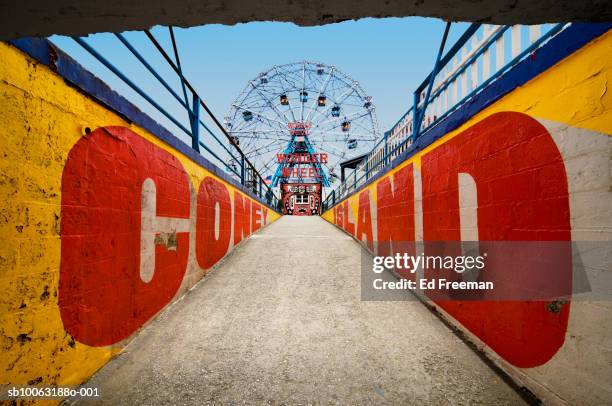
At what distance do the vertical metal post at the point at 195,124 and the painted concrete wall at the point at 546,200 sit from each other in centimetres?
388

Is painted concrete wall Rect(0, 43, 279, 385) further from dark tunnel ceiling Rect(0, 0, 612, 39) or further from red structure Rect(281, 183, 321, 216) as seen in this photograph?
red structure Rect(281, 183, 321, 216)

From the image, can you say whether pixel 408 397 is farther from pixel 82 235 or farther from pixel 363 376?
pixel 82 235

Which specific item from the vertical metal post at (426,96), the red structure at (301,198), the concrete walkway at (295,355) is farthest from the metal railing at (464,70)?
the red structure at (301,198)

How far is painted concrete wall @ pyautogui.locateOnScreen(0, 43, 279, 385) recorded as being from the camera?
163 cm

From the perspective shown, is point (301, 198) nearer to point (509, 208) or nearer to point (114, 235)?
point (114, 235)

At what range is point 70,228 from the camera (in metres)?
2.03

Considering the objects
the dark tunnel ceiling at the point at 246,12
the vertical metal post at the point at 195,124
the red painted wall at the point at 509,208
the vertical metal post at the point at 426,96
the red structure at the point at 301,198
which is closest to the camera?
the dark tunnel ceiling at the point at 246,12

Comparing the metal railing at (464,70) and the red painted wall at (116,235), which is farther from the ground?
the metal railing at (464,70)

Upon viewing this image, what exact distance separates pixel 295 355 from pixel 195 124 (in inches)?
158

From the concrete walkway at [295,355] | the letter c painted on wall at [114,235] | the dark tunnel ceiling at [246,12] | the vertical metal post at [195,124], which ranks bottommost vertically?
the concrete walkway at [295,355]

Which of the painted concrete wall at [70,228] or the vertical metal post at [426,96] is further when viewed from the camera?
the vertical metal post at [426,96]

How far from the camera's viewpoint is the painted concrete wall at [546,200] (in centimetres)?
162

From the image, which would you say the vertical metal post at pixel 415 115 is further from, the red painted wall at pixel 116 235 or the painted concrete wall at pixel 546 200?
the red painted wall at pixel 116 235

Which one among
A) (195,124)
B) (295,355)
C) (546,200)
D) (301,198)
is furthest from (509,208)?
(301,198)
